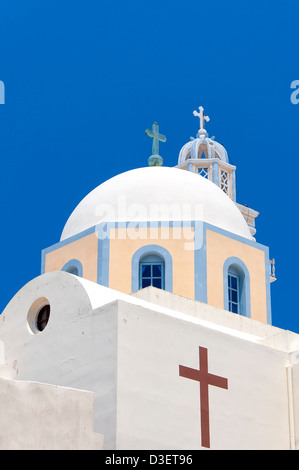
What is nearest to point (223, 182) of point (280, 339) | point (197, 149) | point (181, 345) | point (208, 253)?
point (197, 149)

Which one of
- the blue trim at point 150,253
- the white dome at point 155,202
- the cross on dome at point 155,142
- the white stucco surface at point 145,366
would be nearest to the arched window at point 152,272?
the blue trim at point 150,253

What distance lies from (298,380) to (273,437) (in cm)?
115

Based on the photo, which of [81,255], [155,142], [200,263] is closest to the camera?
[200,263]

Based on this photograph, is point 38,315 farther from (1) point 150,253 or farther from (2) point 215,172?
(2) point 215,172

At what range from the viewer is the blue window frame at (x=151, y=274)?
64.8 ft

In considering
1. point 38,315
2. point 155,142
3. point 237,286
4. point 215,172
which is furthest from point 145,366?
point 215,172

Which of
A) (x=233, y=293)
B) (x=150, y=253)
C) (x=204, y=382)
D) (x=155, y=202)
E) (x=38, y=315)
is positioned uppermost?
(x=155, y=202)

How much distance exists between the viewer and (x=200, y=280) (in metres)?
19.7

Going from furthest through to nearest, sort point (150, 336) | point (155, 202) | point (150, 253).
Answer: point (155, 202)
point (150, 253)
point (150, 336)

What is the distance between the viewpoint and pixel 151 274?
65.1 feet

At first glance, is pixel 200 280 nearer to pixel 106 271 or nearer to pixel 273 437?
pixel 106 271

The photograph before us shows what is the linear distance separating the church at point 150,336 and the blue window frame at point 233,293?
0.11ft

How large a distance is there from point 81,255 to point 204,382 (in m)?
5.59

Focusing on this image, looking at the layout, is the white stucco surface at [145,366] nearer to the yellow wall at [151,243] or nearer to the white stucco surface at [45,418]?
the white stucco surface at [45,418]
